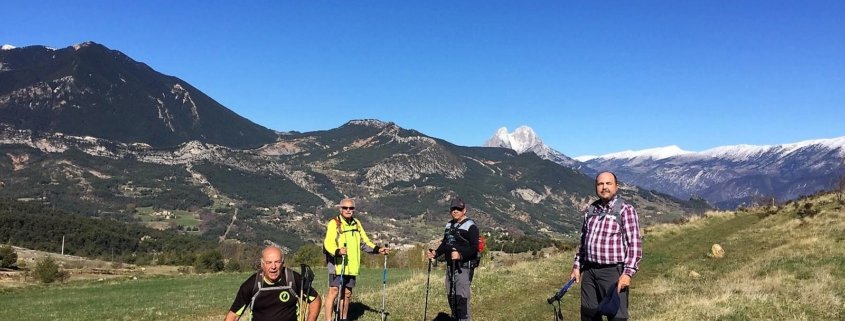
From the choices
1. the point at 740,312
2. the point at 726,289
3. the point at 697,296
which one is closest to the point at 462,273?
the point at 740,312

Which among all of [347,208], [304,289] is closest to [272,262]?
[304,289]

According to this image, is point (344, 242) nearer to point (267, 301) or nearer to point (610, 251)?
point (267, 301)

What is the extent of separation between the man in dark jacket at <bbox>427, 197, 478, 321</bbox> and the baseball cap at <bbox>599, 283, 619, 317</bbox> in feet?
11.6

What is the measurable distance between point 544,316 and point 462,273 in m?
5.22

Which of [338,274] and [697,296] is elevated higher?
[338,274]

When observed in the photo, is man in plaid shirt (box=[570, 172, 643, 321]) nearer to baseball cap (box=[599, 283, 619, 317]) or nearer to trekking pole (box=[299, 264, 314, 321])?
baseball cap (box=[599, 283, 619, 317])

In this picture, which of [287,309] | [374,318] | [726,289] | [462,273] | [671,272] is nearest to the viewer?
[287,309]

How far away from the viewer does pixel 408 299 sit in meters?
17.4

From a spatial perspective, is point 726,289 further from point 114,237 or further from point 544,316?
point 114,237

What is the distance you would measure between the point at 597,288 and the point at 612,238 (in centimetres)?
85

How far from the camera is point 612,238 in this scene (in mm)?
7602

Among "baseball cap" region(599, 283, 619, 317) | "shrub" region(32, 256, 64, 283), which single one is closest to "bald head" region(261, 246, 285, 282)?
"baseball cap" region(599, 283, 619, 317)

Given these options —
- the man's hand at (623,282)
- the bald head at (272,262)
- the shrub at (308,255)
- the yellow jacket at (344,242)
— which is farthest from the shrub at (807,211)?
the shrub at (308,255)

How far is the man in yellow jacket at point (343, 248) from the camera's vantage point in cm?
1162
